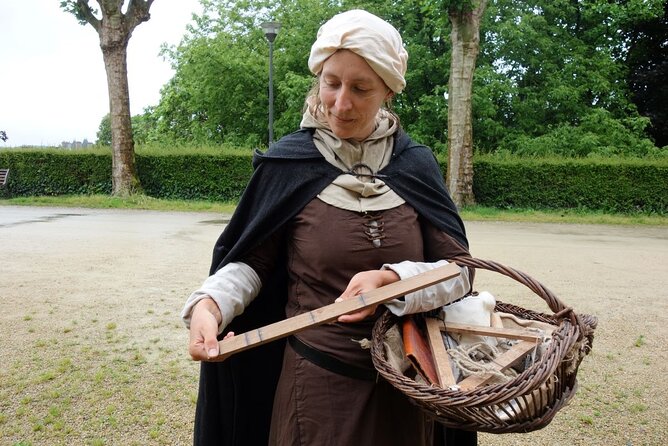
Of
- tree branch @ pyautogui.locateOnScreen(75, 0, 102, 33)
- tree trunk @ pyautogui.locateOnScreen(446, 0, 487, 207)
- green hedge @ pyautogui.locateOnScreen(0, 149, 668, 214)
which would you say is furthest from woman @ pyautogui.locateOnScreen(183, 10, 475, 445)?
tree branch @ pyautogui.locateOnScreen(75, 0, 102, 33)

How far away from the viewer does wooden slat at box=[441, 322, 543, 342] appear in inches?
56.6

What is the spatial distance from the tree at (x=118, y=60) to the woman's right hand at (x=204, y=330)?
661 inches

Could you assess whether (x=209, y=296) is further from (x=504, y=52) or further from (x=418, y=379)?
(x=504, y=52)

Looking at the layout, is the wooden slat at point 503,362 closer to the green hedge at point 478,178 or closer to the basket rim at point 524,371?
the basket rim at point 524,371

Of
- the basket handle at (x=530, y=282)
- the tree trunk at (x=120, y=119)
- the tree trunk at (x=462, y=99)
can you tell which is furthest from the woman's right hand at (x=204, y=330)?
the tree trunk at (x=120, y=119)

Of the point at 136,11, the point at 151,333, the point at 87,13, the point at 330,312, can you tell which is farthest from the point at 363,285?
the point at 87,13

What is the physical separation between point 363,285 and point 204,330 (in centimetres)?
38

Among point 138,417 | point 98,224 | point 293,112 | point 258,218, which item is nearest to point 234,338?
point 258,218

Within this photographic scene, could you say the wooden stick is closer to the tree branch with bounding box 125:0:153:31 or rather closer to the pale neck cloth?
the pale neck cloth

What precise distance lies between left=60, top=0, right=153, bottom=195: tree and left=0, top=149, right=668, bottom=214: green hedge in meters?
1.31

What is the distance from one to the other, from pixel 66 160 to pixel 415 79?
12.7 m

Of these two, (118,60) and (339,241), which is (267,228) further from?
(118,60)

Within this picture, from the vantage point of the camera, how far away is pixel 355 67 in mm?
1417

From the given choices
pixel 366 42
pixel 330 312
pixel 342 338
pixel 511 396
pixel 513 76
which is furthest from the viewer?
pixel 513 76
